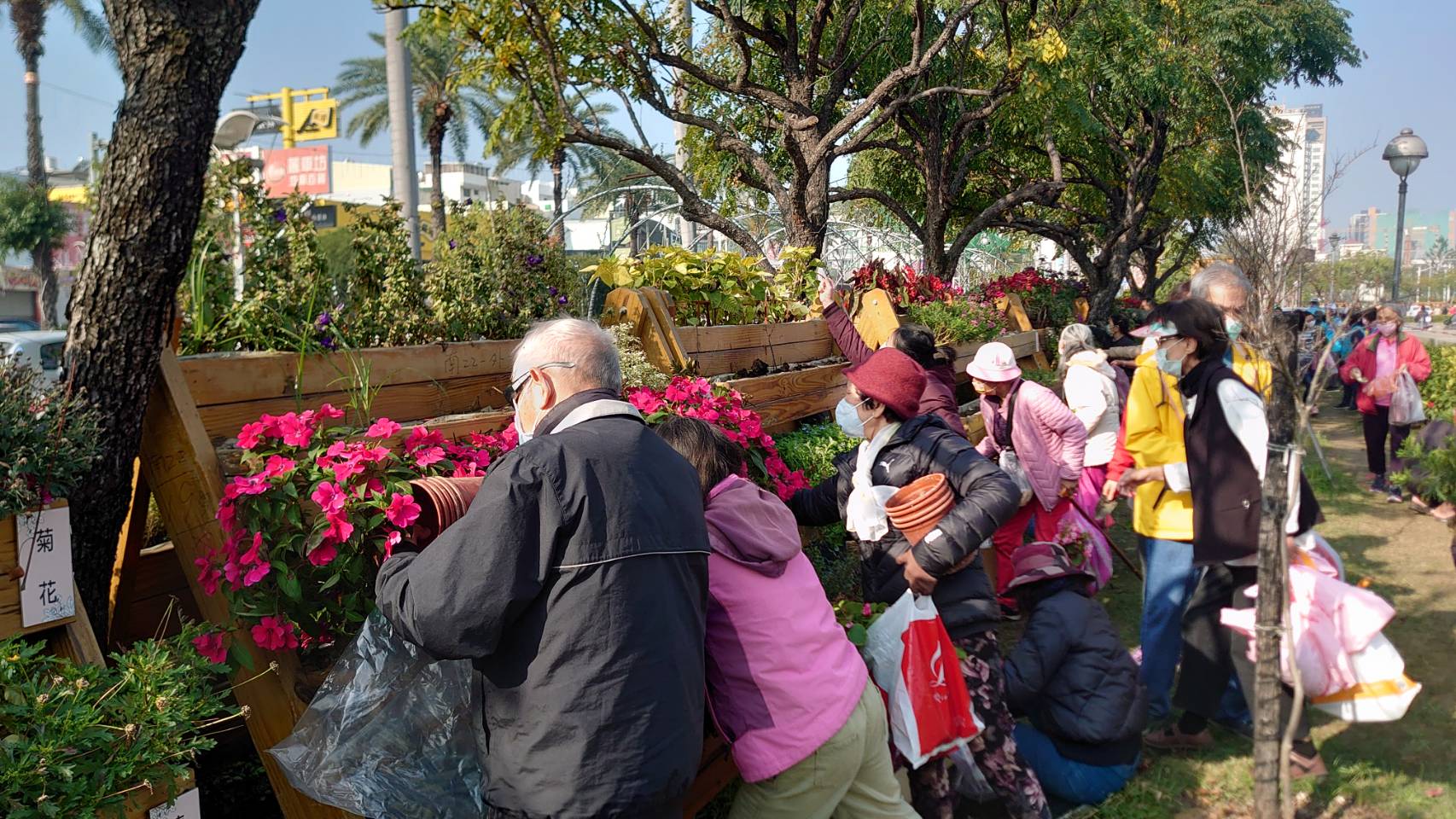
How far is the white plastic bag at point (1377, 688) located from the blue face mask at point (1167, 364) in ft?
4.58

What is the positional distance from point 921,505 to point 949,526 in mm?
145

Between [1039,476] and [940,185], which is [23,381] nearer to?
[1039,476]

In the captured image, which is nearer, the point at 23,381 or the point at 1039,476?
the point at 23,381

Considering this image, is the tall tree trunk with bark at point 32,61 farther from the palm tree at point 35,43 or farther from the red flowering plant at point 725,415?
the red flowering plant at point 725,415

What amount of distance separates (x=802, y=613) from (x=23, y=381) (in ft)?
6.71

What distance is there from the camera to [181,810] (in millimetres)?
2273

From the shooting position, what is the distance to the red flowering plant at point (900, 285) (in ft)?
29.0

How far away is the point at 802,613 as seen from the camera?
2725 mm

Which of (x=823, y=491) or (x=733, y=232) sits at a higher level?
(x=733, y=232)

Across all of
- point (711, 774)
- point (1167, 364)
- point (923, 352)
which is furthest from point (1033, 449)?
point (711, 774)

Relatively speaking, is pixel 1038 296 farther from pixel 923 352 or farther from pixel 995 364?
pixel 923 352

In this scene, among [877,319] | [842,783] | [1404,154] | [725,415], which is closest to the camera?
[842,783]

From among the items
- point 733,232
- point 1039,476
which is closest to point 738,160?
point 733,232

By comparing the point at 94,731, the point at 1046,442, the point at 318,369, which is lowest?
the point at 94,731
